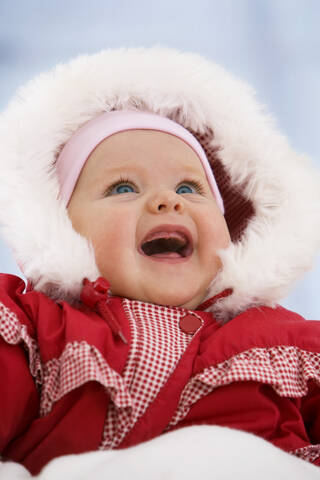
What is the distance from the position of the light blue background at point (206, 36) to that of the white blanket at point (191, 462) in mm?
1357

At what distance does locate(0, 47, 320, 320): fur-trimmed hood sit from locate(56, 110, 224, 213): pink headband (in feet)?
0.08

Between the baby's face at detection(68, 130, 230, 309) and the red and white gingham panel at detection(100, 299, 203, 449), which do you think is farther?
the baby's face at detection(68, 130, 230, 309)

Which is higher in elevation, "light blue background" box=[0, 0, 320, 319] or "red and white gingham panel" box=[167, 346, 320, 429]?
"light blue background" box=[0, 0, 320, 319]

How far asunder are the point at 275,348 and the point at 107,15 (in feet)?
4.66

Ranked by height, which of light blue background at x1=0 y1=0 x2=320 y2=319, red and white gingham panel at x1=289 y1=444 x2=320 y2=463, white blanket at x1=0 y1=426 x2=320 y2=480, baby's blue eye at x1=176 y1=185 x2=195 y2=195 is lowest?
red and white gingham panel at x1=289 y1=444 x2=320 y2=463

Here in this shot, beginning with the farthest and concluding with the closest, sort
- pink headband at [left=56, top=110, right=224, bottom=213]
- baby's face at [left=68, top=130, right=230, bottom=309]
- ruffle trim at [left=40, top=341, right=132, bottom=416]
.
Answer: pink headband at [left=56, top=110, right=224, bottom=213] → baby's face at [left=68, top=130, right=230, bottom=309] → ruffle trim at [left=40, top=341, right=132, bottom=416]

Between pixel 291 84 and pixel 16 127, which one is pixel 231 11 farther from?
pixel 16 127

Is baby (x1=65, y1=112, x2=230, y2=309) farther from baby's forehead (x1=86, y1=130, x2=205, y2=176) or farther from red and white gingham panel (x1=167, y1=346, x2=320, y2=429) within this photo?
red and white gingham panel (x1=167, y1=346, x2=320, y2=429)

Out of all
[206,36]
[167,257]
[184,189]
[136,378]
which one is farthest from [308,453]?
[206,36]

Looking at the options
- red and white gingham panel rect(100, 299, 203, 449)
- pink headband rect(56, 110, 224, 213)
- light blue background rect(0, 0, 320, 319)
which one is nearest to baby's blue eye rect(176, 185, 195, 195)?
pink headband rect(56, 110, 224, 213)

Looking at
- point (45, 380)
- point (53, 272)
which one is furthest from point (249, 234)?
point (45, 380)

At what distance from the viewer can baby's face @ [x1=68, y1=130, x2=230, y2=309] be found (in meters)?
0.99

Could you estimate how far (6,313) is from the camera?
83 cm

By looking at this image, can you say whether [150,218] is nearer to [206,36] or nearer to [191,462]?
[191,462]
